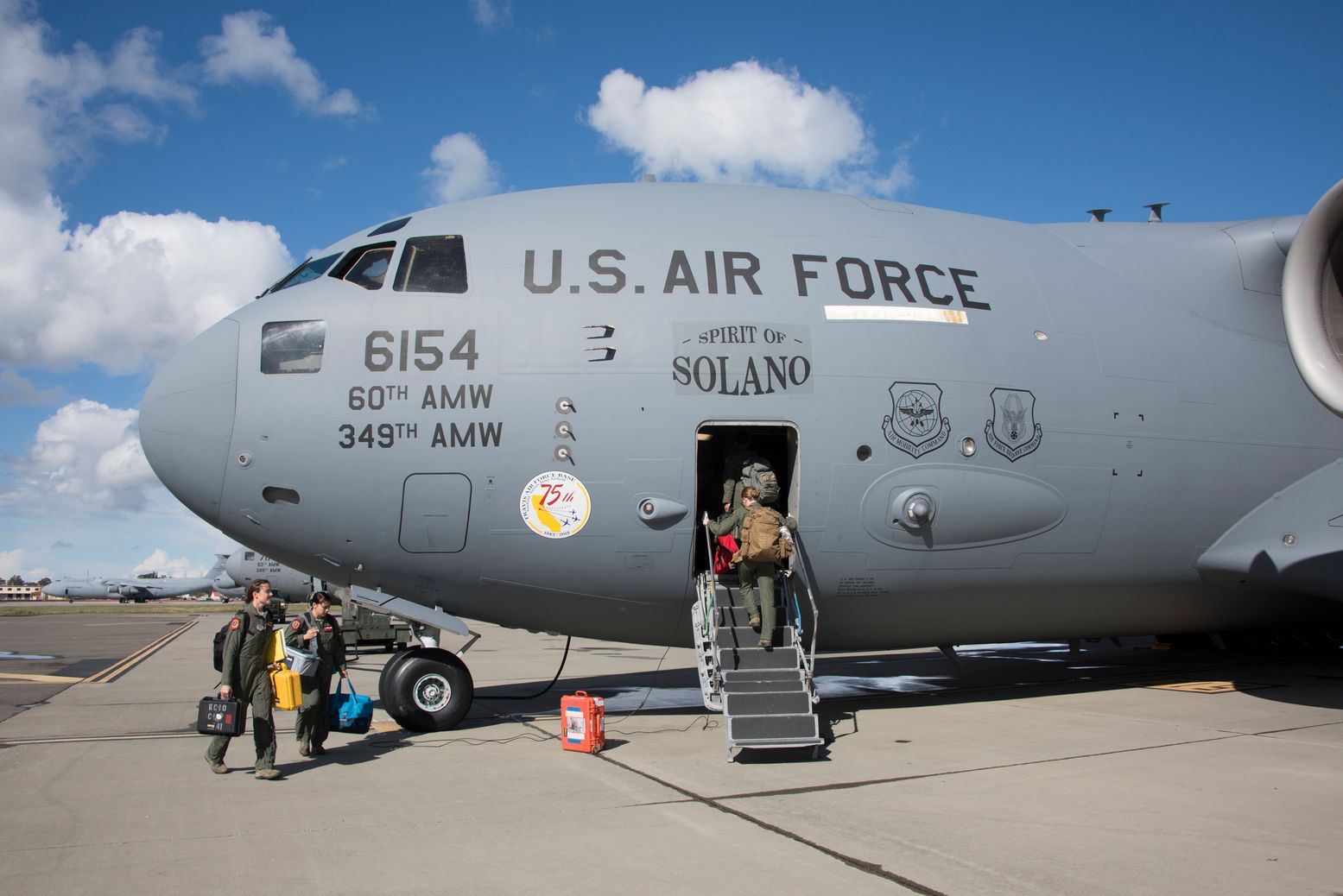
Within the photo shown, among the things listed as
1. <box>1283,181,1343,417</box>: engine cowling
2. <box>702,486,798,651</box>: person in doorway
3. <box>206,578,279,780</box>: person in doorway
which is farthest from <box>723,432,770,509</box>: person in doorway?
<box>1283,181,1343,417</box>: engine cowling

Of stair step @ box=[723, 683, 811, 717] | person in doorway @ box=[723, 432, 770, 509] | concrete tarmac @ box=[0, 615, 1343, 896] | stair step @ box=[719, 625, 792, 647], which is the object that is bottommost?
concrete tarmac @ box=[0, 615, 1343, 896]

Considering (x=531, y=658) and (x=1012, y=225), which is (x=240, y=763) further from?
(x=531, y=658)

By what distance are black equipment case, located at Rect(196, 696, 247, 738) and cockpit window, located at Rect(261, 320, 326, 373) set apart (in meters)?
2.99

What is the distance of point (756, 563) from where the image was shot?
8.88 metres

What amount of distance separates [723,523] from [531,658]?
11313mm

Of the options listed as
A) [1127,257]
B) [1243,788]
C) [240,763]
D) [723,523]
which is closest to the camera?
[1243,788]

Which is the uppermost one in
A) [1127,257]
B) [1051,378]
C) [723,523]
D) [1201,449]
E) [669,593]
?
[1127,257]

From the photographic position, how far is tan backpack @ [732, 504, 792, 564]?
28.5 feet

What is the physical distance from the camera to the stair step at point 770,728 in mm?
7875

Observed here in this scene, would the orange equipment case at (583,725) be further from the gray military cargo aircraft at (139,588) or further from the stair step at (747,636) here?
the gray military cargo aircraft at (139,588)

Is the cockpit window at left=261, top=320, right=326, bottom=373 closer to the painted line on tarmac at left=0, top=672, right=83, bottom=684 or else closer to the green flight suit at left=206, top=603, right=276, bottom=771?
the green flight suit at left=206, top=603, right=276, bottom=771

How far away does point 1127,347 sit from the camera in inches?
403

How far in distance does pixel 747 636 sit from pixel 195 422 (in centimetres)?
544

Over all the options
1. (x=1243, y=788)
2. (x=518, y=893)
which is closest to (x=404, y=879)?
(x=518, y=893)
